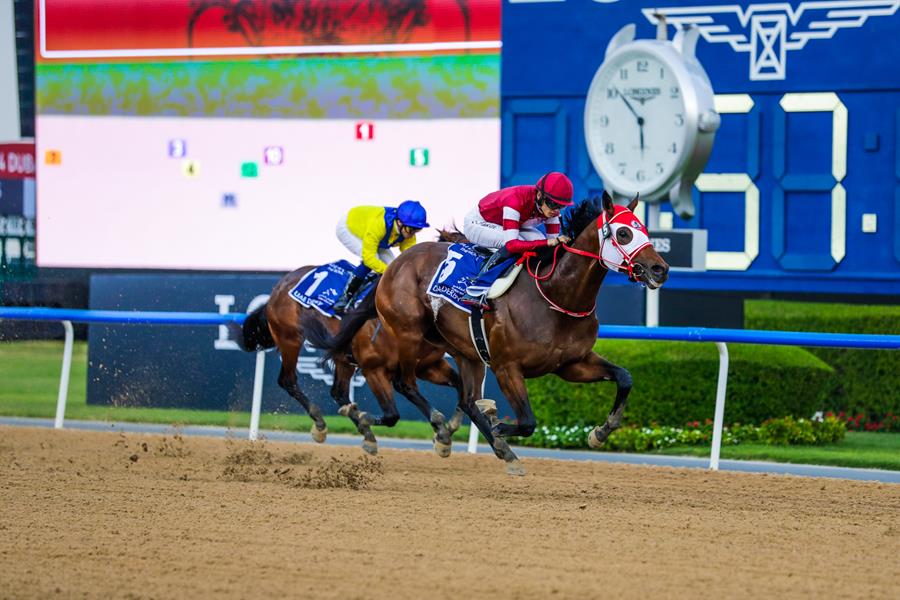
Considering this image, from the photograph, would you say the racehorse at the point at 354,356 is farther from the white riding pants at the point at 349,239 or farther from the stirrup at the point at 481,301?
the stirrup at the point at 481,301

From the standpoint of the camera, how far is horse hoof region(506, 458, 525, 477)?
6.73m

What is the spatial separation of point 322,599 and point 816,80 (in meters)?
6.07

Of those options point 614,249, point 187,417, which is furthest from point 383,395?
point 187,417

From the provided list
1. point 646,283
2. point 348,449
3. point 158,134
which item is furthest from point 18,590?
point 158,134

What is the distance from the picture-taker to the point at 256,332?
8.52 meters

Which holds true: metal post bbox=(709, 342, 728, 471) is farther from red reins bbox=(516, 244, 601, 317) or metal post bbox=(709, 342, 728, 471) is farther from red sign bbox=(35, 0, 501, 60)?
red sign bbox=(35, 0, 501, 60)

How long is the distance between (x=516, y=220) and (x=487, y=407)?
2.74 ft

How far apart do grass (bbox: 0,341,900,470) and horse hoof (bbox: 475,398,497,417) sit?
1.69 metres

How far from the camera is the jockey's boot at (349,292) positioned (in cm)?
788

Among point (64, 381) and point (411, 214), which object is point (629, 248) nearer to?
point (411, 214)

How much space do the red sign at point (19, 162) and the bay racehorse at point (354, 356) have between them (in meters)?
4.78

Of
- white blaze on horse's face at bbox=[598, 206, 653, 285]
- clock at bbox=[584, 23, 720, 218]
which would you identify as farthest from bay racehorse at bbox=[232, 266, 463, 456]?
clock at bbox=[584, 23, 720, 218]

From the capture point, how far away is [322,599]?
4129 mm

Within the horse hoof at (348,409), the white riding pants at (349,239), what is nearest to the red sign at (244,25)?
the white riding pants at (349,239)
